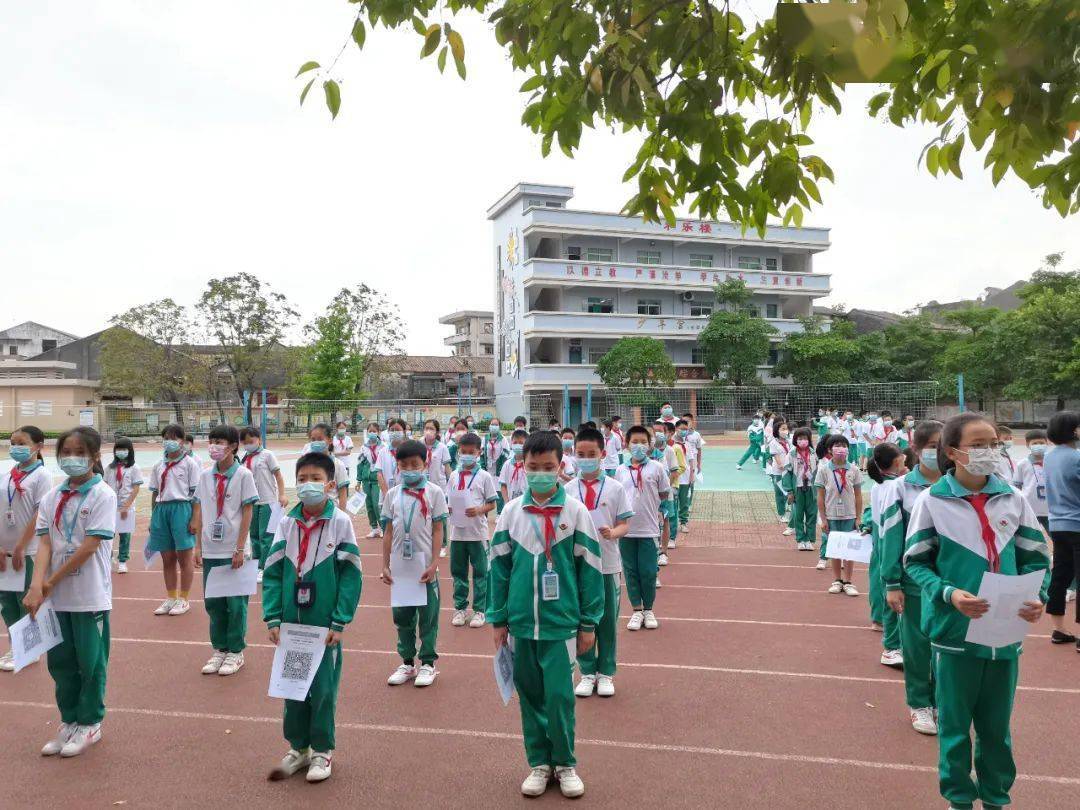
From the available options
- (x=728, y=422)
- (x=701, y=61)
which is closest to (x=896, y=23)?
(x=701, y=61)

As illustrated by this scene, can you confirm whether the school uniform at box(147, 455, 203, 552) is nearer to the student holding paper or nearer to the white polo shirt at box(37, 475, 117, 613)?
the student holding paper

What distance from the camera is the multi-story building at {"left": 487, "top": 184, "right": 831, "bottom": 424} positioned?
3875cm

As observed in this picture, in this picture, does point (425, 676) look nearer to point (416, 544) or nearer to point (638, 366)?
point (416, 544)

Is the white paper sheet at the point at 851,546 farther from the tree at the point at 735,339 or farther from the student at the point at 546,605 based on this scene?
the tree at the point at 735,339

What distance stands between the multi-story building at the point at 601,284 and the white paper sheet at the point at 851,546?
1182 inches

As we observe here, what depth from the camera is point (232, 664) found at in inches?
218

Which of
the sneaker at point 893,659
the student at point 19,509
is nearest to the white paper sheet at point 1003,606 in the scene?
the sneaker at point 893,659

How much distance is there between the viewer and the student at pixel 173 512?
6969 mm

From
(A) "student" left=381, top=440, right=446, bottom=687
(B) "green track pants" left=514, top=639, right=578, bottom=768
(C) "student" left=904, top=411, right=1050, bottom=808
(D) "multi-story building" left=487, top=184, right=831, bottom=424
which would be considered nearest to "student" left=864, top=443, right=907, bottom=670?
(C) "student" left=904, top=411, right=1050, bottom=808

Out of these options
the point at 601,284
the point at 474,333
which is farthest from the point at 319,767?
the point at 474,333

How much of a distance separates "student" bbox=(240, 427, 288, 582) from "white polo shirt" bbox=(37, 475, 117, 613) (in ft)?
10.4

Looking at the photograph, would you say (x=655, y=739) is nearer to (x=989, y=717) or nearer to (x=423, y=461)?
(x=989, y=717)

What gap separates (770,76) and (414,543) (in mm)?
3705

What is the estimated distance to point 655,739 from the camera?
14.2 feet
